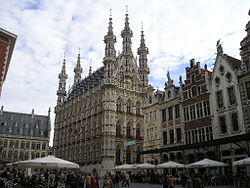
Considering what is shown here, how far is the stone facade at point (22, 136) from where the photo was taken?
74.6 m

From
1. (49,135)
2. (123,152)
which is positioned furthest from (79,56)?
(123,152)

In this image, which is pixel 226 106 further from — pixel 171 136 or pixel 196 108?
pixel 171 136

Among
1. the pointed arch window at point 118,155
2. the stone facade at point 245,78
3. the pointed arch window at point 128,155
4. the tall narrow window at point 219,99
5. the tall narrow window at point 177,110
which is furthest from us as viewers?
the pointed arch window at point 128,155

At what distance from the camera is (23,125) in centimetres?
7994

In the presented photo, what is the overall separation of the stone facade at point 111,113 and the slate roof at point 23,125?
2131 cm

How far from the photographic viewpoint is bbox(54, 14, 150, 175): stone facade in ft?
159

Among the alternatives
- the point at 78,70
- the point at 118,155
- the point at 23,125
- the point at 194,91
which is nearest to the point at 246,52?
the point at 194,91

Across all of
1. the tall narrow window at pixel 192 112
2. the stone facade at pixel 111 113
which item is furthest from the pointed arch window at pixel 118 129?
the tall narrow window at pixel 192 112

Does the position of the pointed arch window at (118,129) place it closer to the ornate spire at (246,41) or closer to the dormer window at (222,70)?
the dormer window at (222,70)

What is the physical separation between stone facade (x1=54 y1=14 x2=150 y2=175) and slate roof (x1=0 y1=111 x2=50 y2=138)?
21313 mm

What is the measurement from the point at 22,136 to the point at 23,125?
4.15 meters

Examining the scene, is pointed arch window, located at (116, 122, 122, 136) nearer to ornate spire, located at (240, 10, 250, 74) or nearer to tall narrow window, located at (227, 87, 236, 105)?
tall narrow window, located at (227, 87, 236, 105)

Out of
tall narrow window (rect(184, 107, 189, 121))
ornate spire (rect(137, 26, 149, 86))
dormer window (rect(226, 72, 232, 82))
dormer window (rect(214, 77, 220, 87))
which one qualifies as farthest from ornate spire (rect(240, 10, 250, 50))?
ornate spire (rect(137, 26, 149, 86))

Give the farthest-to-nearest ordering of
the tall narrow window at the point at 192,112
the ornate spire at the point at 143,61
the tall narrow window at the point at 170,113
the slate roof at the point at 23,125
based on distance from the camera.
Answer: the slate roof at the point at 23,125, the ornate spire at the point at 143,61, the tall narrow window at the point at 170,113, the tall narrow window at the point at 192,112
